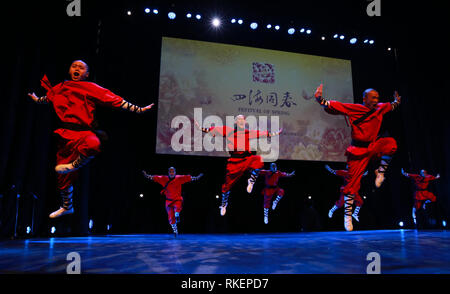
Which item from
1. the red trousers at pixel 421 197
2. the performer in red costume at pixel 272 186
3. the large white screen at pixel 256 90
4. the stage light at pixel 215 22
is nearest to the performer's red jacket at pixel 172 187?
the large white screen at pixel 256 90

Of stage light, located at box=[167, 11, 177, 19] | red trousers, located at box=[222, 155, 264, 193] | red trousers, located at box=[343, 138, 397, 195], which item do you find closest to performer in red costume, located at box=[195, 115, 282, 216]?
red trousers, located at box=[222, 155, 264, 193]

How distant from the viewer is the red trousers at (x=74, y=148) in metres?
3.00

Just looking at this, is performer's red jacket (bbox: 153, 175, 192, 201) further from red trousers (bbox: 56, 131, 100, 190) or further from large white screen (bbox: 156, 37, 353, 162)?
red trousers (bbox: 56, 131, 100, 190)

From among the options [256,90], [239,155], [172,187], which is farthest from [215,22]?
[172,187]

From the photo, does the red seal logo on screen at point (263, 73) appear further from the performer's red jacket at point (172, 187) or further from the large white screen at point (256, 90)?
the performer's red jacket at point (172, 187)

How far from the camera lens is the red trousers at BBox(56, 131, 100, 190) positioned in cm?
300

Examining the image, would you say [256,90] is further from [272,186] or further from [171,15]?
[171,15]

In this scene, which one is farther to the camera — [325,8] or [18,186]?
[325,8]

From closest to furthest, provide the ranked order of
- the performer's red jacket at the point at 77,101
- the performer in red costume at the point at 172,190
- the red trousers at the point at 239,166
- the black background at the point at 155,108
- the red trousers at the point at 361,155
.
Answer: the performer's red jacket at the point at 77,101, the red trousers at the point at 361,155, the black background at the point at 155,108, the red trousers at the point at 239,166, the performer in red costume at the point at 172,190

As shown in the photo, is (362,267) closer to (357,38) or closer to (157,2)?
(157,2)

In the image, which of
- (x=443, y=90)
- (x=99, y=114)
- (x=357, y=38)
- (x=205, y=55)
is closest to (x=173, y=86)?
(x=205, y=55)

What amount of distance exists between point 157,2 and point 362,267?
20.4 feet

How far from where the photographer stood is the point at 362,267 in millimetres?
1675

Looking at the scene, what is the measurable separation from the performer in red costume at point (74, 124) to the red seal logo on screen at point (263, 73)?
4.29 metres
